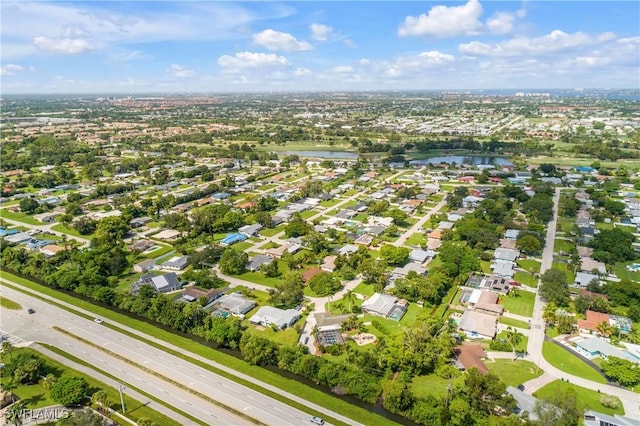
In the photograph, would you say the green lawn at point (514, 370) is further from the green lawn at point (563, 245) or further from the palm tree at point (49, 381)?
the palm tree at point (49, 381)

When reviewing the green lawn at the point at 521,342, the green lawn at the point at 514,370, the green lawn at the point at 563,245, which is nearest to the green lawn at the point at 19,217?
the green lawn at the point at 521,342

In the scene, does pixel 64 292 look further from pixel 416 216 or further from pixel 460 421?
pixel 416 216

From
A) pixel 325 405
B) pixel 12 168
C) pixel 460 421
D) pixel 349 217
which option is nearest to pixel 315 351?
pixel 325 405

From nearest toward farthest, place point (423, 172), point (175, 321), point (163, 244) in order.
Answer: point (175, 321)
point (163, 244)
point (423, 172)

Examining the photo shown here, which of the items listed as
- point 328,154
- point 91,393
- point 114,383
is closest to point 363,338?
point 114,383

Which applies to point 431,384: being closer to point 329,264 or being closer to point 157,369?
point 329,264
